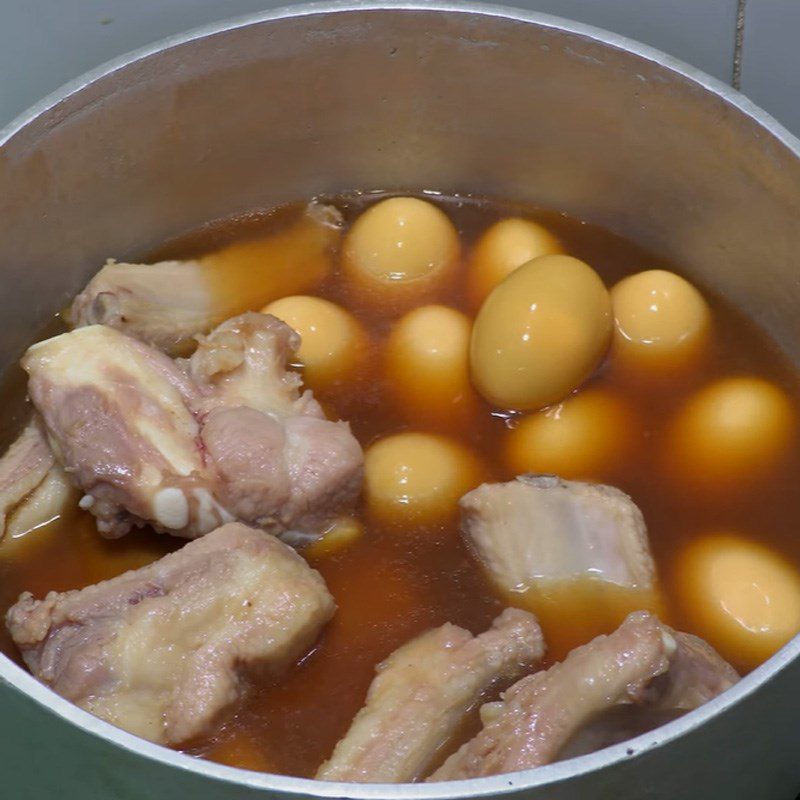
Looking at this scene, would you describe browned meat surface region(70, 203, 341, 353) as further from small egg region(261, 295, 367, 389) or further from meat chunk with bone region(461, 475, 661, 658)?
meat chunk with bone region(461, 475, 661, 658)

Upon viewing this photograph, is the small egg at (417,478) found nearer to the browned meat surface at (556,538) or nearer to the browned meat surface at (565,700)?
the browned meat surface at (556,538)

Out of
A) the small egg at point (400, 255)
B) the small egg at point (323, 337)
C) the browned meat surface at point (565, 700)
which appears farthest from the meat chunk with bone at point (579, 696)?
the small egg at point (400, 255)

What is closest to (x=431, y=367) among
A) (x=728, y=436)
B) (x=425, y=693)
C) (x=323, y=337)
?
(x=323, y=337)

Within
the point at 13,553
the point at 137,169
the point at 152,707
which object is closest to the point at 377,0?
the point at 137,169

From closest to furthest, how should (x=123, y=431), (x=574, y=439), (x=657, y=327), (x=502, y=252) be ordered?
(x=123, y=431) < (x=574, y=439) < (x=657, y=327) < (x=502, y=252)

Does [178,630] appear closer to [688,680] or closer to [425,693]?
[425,693]

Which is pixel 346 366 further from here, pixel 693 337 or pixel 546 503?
pixel 693 337
